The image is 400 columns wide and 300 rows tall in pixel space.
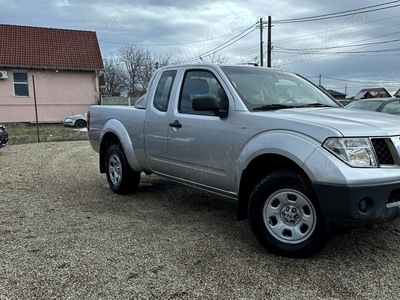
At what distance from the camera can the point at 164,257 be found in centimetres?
341

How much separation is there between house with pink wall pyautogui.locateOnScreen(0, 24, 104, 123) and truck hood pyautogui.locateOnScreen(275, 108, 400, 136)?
21.1 m

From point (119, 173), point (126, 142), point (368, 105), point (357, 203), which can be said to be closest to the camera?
point (357, 203)

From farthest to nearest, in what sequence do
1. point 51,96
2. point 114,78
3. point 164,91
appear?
1. point 114,78
2. point 51,96
3. point 164,91

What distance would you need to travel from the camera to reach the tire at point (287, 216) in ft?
10.3

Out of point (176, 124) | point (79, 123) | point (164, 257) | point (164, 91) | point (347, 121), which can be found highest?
point (164, 91)

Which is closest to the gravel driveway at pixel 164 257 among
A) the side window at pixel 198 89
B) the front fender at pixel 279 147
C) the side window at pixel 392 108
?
the front fender at pixel 279 147

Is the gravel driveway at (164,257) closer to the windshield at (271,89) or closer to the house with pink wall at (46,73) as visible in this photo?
the windshield at (271,89)

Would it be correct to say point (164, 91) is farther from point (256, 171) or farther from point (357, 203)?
point (357, 203)

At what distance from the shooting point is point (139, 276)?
3033 mm

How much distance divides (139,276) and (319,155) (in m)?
1.79

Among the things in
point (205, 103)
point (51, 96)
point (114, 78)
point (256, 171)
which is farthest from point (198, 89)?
point (114, 78)

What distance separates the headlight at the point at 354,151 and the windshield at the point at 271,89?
1.04 metres

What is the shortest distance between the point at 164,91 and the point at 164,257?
2.34 m

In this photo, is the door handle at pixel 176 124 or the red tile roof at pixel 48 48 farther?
the red tile roof at pixel 48 48
